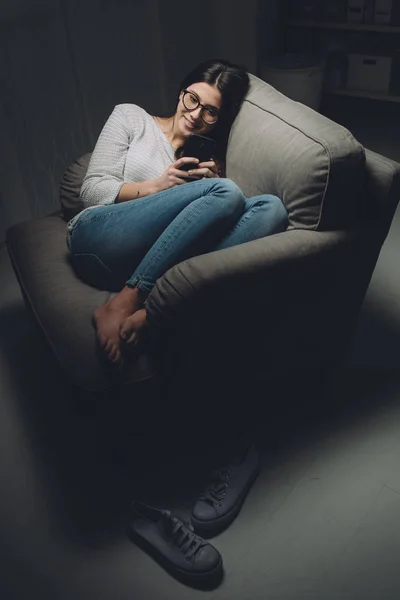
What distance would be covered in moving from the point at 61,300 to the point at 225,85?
784mm

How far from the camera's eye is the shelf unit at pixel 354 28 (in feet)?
10.1

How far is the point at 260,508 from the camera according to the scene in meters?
1.34

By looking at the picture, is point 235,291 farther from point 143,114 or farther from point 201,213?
point 143,114

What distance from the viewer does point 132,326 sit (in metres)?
1.26

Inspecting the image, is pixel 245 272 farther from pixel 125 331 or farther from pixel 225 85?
pixel 225 85

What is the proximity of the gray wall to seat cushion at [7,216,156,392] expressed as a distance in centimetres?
75

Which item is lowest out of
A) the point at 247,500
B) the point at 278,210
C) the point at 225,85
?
the point at 247,500

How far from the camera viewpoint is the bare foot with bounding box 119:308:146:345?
1247mm

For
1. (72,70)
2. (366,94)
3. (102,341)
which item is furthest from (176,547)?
(366,94)

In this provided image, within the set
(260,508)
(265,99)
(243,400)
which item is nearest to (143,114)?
(265,99)

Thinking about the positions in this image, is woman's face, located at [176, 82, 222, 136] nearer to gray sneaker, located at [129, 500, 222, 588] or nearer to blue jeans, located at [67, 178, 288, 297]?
blue jeans, located at [67, 178, 288, 297]

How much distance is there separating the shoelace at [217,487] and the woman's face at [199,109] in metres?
0.97

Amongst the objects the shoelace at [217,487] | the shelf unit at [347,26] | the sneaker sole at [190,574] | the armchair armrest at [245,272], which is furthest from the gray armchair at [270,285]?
the shelf unit at [347,26]

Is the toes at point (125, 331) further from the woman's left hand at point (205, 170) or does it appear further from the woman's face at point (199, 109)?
the woman's face at point (199, 109)
